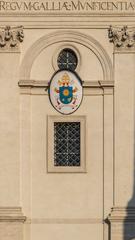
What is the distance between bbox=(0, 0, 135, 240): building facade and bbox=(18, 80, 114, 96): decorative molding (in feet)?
0.09

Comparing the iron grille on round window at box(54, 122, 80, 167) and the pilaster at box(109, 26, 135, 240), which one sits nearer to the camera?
the pilaster at box(109, 26, 135, 240)

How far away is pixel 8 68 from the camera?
30.6 meters

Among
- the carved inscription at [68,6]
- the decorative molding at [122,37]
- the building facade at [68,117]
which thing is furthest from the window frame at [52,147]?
the carved inscription at [68,6]

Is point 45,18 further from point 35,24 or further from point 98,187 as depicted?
point 98,187

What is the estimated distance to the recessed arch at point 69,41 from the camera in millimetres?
30672

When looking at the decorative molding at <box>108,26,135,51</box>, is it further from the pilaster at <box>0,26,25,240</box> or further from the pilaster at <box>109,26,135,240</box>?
the pilaster at <box>0,26,25,240</box>

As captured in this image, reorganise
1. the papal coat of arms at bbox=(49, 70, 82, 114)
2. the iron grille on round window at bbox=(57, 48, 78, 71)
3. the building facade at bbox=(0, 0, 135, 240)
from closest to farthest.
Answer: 1. the building facade at bbox=(0, 0, 135, 240)
2. the papal coat of arms at bbox=(49, 70, 82, 114)
3. the iron grille on round window at bbox=(57, 48, 78, 71)

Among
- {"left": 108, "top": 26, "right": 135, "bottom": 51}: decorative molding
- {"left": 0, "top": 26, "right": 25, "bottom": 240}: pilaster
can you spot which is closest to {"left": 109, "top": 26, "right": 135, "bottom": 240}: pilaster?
{"left": 108, "top": 26, "right": 135, "bottom": 51}: decorative molding

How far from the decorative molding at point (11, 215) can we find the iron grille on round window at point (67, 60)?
165 inches

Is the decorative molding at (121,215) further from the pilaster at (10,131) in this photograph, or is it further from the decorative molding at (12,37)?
the decorative molding at (12,37)

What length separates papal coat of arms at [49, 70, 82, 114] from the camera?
30625 mm

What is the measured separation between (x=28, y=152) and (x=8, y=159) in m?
0.59

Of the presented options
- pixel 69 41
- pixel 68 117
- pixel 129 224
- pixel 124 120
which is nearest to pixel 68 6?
pixel 69 41

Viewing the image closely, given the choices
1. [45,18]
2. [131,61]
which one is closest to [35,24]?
[45,18]
